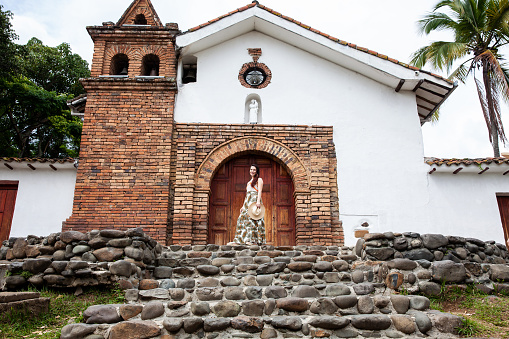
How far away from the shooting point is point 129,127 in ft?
33.4

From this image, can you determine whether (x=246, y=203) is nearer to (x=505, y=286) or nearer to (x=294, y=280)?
(x=294, y=280)

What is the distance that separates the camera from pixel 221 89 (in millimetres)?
10703

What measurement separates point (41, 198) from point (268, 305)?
289 inches

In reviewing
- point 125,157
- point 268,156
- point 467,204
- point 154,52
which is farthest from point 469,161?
point 154,52

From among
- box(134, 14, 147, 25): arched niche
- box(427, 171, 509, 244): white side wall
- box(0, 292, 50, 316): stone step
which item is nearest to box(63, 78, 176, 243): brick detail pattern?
box(134, 14, 147, 25): arched niche

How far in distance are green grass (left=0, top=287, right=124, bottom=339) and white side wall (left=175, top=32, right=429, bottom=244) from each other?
5.56 metres

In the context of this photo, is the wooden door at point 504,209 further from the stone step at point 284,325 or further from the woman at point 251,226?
the stone step at point 284,325

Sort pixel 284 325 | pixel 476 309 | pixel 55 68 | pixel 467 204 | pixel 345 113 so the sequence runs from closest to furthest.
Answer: pixel 284 325 → pixel 476 309 → pixel 467 204 → pixel 345 113 → pixel 55 68

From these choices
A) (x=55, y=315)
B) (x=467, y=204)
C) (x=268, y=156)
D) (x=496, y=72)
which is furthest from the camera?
(x=496, y=72)

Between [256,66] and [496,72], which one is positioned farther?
[496,72]

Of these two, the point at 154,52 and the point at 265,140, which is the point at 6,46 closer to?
the point at 154,52

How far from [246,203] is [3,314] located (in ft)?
15.1

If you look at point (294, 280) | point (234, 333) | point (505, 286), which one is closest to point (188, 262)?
point (294, 280)

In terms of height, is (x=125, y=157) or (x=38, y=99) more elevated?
(x=38, y=99)
